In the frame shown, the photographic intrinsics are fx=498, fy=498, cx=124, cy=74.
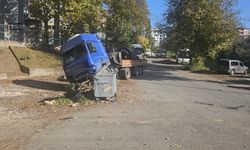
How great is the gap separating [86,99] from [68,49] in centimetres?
583

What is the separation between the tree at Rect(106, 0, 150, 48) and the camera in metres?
71.2

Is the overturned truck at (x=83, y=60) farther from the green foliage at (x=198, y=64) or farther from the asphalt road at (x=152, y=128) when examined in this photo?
the green foliage at (x=198, y=64)

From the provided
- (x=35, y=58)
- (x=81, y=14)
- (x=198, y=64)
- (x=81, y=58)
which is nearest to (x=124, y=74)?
(x=35, y=58)

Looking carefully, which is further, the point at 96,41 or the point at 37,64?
the point at 37,64

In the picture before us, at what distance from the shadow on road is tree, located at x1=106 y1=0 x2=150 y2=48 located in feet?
119

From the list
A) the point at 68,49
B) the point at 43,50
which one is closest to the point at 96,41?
the point at 68,49

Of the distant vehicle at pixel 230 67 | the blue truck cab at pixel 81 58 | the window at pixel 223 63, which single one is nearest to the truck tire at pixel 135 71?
the blue truck cab at pixel 81 58

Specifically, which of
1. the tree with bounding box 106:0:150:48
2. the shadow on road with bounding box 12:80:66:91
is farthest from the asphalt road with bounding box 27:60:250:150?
the tree with bounding box 106:0:150:48

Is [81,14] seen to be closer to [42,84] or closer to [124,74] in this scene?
[124,74]

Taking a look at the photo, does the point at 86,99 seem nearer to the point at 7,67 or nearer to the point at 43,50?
→ the point at 7,67

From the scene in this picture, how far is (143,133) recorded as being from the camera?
12.3m

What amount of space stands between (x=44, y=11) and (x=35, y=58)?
9221mm

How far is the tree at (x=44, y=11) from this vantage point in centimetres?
4394

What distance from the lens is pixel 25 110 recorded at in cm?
1688
